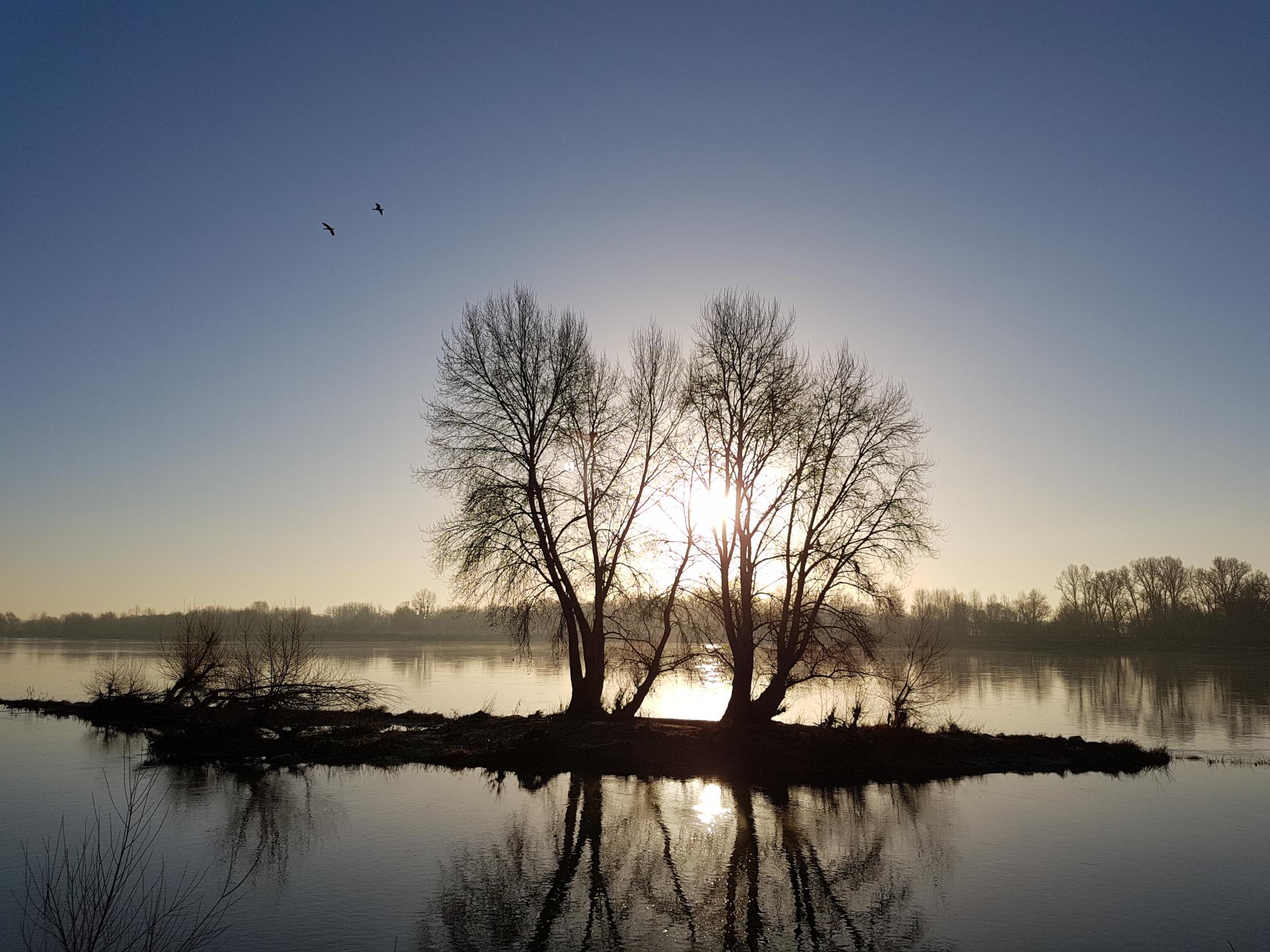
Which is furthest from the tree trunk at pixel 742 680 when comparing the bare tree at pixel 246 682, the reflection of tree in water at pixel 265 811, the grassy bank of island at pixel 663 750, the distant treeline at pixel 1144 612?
the distant treeline at pixel 1144 612

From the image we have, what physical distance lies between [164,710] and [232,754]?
22.0 feet

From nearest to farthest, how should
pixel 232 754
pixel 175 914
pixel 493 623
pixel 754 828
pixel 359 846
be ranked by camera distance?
pixel 175 914 → pixel 359 846 → pixel 754 828 → pixel 232 754 → pixel 493 623

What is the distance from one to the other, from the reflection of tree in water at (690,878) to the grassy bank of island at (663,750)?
10.9 feet

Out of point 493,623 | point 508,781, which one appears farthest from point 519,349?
point 508,781

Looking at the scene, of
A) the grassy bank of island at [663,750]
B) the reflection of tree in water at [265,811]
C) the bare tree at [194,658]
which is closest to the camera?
the reflection of tree in water at [265,811]

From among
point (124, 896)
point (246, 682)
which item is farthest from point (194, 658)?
point (124, 896)

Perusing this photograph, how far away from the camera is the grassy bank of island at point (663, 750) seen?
20.5 meters

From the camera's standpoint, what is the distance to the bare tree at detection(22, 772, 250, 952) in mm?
8375

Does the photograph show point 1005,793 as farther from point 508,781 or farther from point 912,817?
point 508,781

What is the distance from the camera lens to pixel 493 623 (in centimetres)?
2573

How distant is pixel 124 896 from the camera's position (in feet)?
34.0

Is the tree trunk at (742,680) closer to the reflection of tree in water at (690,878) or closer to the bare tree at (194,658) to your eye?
the reflection of tree in water at (690,878)

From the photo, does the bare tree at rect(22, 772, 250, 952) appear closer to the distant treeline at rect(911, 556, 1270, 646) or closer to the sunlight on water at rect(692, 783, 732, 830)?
the sunlight on water at rect(692, 783, 732, 830)

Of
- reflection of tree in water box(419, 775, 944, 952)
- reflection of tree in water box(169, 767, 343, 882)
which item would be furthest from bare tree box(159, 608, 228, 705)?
reflection of tree in water box(419, 775, 944, 952)
